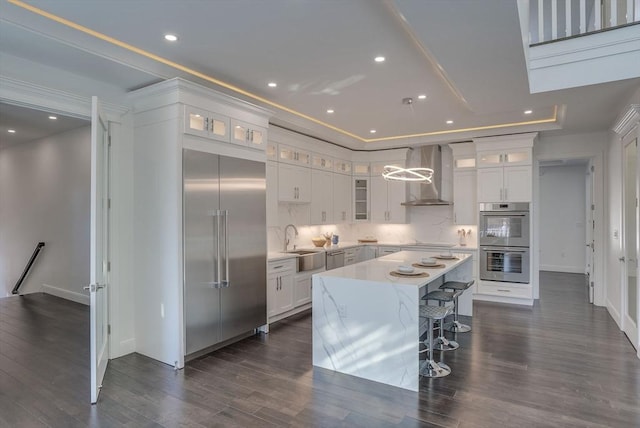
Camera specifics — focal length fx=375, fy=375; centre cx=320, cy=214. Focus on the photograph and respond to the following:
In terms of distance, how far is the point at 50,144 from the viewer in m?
6.68

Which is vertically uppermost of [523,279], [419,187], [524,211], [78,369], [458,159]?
[458,159]

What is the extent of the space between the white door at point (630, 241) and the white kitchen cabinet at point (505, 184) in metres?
1.45

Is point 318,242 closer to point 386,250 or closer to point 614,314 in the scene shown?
point 386,250

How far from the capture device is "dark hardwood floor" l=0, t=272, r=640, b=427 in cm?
278

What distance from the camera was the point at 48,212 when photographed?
22.7 feet

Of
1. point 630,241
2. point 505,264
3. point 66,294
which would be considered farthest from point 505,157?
point 66,294

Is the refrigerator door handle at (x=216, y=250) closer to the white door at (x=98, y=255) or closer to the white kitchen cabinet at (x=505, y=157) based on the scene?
the white door at (x=98, y=255)

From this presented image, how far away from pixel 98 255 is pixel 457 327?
411 cm

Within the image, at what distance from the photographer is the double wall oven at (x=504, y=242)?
6.15m

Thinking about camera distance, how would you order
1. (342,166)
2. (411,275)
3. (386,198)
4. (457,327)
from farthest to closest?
(386,198) < (342,166) < (457,327) < (411,275)

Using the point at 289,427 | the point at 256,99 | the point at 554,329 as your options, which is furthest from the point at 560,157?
the point at 289,427

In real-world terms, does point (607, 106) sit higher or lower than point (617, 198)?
higher

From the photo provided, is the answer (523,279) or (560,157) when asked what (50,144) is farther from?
(560,157)

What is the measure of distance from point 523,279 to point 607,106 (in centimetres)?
289
